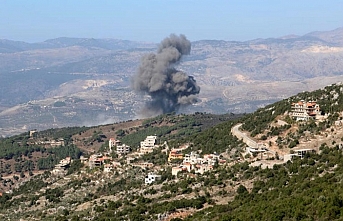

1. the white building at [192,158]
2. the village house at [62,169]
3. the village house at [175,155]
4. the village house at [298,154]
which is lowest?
the village house at [62,169]

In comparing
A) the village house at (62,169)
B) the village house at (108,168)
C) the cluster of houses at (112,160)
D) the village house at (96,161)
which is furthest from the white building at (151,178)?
the village house at (62,169)

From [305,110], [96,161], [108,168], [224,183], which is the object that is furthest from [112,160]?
[224,183]

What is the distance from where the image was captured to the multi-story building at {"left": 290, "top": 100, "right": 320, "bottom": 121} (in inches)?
2309

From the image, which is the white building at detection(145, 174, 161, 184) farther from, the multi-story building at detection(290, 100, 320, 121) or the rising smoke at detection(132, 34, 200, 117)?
the rising smoke at detection(132, 34, 200, 117)

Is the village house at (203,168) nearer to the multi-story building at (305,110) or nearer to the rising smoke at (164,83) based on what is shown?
the multi-story building at (305,110)

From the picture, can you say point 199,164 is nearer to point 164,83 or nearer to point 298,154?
point 298,154

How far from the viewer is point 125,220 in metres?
44.0

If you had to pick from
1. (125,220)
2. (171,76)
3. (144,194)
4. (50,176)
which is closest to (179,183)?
(144,194)

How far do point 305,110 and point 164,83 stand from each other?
92460mm

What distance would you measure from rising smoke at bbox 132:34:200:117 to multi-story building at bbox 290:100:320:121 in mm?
88882

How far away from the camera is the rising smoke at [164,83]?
150375 millimetres

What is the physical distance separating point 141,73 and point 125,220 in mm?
111582

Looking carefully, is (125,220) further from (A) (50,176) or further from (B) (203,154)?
(A) (50,176)

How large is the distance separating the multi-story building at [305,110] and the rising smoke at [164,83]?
292 ft
